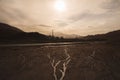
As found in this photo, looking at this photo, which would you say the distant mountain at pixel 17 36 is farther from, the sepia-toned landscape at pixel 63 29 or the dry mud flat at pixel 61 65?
the dry mud flat at pixel 61 65

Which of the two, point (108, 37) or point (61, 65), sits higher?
point (108, 37)

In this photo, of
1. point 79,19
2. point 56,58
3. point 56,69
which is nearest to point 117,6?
point 79,19

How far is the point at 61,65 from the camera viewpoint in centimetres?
649

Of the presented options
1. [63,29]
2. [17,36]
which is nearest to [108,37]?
[63,29]

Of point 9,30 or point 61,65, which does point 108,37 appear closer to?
point 61,65

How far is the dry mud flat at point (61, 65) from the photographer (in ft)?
18.3

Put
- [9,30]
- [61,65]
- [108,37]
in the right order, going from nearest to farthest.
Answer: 1. [61,65]
2. [108,37]
3. [9,30]

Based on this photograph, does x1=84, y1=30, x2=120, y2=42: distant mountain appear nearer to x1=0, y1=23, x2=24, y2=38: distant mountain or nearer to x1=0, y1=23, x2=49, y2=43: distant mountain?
x1=0, y1=23, x2=49, y2=43: distant mountain

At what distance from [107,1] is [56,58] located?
4.65 m

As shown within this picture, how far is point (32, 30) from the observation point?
1054cm

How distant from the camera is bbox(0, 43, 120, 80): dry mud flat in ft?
18.3

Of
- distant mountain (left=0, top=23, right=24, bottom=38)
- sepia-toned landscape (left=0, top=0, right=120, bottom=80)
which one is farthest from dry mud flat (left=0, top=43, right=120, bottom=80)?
distant mountain (left=0, top=23, right=24, bottom=38)

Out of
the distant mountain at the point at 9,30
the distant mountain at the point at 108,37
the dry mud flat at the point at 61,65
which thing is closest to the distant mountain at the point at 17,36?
the distant mountain at the point at 9,30

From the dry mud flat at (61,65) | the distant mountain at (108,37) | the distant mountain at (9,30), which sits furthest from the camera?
the distant mountain at (9,30)
